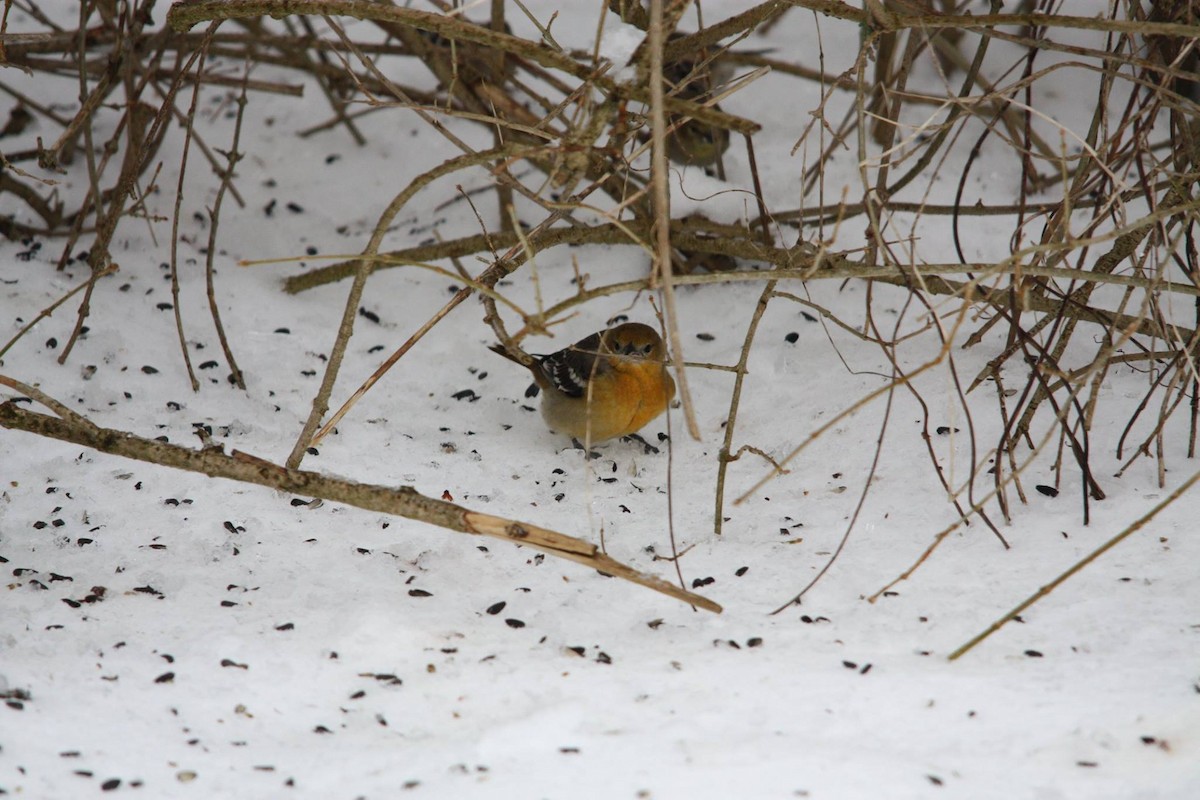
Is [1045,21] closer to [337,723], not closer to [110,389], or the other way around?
[337,723]

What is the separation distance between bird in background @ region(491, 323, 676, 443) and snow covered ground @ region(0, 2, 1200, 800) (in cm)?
18

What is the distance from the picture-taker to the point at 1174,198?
3947mm

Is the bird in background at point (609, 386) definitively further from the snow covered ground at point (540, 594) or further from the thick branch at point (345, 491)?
the thick branch at point (345, 491)

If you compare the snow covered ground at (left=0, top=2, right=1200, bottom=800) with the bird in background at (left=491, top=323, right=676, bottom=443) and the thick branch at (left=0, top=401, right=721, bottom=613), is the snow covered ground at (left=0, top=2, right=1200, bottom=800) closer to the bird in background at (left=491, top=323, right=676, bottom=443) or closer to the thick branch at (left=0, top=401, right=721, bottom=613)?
the bird in background at (left=491, top=323, right=676, bottom=443)

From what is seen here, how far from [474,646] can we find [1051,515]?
2011 mm

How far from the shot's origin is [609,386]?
4.91 m

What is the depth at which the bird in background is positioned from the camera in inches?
194

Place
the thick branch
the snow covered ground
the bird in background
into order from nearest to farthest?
the snow covered ground, the thick branch, the bird in background

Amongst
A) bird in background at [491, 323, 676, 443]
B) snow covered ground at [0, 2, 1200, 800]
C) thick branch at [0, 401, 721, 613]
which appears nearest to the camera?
snow covered ground at [0, 2, 1200, 800]

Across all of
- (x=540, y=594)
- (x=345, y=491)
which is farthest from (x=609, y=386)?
(x=345, y=491)

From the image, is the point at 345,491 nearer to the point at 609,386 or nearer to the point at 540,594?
the point at 540,594

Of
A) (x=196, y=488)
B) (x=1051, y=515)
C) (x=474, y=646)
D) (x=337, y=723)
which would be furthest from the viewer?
(x=196, y=488)

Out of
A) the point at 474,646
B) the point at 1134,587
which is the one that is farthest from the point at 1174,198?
the point at 474,646

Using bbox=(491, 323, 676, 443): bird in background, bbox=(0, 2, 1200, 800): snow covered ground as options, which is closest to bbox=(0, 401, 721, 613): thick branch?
bbox=(0, 2, 1200, 800): snow covered ground
